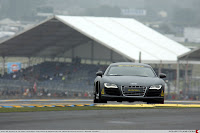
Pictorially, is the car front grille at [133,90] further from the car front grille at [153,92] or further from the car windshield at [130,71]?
the car windshield at [130,71]

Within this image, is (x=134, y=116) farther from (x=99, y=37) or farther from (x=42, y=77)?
(x=42, y=77)

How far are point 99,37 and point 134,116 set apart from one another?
3140cm

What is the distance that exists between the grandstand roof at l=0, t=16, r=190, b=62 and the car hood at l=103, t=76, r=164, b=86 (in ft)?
89.3

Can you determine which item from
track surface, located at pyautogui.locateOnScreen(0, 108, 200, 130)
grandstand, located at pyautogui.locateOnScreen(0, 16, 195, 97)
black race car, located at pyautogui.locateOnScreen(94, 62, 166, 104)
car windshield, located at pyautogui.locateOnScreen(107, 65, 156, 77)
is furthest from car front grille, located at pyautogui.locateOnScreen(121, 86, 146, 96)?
grandstand, located at pyautogui.locateOnScreen(0, 16, 195, 97)

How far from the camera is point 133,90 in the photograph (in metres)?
13.7

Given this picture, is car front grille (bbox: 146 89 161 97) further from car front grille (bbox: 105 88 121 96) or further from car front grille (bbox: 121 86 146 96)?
car front grille (bbox: 105 88 121 96)

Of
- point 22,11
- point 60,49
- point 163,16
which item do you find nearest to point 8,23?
point 22,11

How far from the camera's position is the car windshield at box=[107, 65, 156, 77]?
15.0m

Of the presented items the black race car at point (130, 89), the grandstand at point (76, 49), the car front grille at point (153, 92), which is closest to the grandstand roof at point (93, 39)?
the grandstand at point (76, 49)

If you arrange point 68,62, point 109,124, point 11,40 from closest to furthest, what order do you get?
1. point 109,124
2. point 11,40
3. point 68,62

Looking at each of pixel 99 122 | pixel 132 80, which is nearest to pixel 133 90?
pixel 132 80

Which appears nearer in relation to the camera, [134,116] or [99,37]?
[134,116]

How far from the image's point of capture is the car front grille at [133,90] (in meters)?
13.7

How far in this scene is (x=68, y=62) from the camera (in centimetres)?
5922
